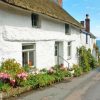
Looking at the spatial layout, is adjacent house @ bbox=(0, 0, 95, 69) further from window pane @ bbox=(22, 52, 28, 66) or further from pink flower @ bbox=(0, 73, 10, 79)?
pink flower @ bbox=(0, 73, 10, 79)

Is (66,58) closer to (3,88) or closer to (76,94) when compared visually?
(76,94)

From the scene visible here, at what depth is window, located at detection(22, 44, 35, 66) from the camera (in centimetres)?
1484

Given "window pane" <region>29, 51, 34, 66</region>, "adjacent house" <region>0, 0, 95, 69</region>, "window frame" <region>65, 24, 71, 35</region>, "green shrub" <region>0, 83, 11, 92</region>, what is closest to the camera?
"green shrub" <region>0, 83, 11, 92</region>

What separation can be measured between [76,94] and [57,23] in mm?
8741

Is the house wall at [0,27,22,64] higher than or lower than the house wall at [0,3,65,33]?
lower

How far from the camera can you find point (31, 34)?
15.2 metres

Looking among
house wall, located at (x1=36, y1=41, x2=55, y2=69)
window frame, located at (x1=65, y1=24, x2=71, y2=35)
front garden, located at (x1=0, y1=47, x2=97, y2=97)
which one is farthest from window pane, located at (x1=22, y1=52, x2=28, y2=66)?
window frame, located at (x1=65, y1=24, x2=71, y2=35)

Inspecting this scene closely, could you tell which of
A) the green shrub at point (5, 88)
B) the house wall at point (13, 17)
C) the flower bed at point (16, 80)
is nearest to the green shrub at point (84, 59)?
the flower bed at point (16, 80)

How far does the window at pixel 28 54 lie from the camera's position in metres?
14.8

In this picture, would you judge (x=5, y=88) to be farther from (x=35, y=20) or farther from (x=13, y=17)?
(x=35, y=20)

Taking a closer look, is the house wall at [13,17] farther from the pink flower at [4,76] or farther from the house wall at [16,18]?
the pink flower at [4,76]

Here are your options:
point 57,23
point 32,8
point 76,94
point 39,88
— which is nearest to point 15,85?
point 39,88

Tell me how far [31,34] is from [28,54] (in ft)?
4.02

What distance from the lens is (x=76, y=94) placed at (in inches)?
480
